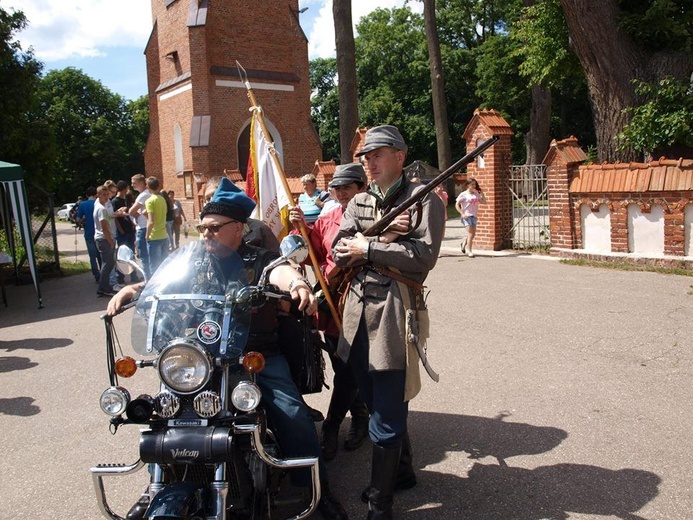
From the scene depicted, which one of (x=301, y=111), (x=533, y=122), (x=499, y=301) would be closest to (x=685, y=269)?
(x=499, y=301)

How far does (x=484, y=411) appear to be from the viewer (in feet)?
15.5

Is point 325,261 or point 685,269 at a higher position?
point 325,261

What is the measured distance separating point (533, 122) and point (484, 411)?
972 inches

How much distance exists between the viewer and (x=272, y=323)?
3428mm

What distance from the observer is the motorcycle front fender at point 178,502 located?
2516mm

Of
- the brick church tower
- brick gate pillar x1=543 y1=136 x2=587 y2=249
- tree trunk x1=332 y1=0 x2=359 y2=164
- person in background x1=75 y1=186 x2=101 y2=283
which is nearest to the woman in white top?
brick gate pillar x1=543 y1=136 x2=587 y2=249

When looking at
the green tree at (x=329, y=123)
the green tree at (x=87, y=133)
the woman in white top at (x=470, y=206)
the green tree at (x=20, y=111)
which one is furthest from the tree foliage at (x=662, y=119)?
the green tree at (x=87, y=133)

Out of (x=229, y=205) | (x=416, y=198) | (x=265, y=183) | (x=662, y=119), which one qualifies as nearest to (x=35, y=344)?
(x=265, y=183)

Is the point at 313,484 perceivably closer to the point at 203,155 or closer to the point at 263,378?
the point at 263,378

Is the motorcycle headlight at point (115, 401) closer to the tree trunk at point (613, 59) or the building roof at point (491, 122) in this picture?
the building roof at point (491, 122)

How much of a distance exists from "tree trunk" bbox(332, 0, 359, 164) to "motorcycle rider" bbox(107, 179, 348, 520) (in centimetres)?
1233


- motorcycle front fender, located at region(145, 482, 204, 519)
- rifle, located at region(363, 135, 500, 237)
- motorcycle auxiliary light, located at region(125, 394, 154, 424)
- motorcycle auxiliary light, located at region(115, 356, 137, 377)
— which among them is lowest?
motorcycle front fender, located at region(145, 482, 204, 519)

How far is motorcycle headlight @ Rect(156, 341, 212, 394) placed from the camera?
107 inches

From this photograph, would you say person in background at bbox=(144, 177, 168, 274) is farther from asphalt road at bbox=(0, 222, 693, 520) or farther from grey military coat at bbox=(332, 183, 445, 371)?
grey military coat at bbox=(332, 183, 445, 371)
